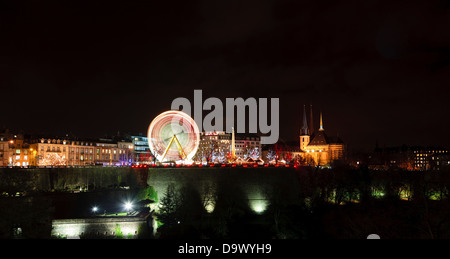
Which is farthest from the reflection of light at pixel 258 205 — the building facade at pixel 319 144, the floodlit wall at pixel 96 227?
the building facade at pixel 319 144

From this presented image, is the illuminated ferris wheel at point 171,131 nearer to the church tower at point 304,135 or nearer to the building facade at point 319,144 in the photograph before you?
the building facade at point 319,144

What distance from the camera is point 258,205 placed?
134 ft

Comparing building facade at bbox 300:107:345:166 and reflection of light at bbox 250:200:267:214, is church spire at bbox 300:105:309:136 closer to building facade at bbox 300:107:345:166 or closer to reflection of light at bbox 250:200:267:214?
building facade at bbox 300:107:345:166

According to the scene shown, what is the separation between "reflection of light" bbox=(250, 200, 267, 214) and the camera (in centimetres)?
4025

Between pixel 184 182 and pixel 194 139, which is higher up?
pixel 194 139

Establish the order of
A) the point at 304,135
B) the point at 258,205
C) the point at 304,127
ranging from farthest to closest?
the point at 304,127
the point at 304,135
the point at 258,205

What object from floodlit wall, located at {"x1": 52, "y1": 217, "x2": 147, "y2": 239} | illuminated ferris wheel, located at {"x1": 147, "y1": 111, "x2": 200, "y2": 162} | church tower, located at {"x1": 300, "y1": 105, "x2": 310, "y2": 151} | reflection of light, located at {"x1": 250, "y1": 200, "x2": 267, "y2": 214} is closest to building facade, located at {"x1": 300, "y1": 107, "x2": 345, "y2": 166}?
church tower, located at {"x1": 300, "y1": 105, "x2": 310, "y2": 151}

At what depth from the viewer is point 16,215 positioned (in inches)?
931

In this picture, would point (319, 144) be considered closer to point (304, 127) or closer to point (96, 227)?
point (304, 127)

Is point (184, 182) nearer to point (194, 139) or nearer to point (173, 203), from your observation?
point (173, 203)

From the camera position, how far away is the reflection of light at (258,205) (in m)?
40.2

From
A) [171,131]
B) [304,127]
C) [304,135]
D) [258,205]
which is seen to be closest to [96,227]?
[258,205]
